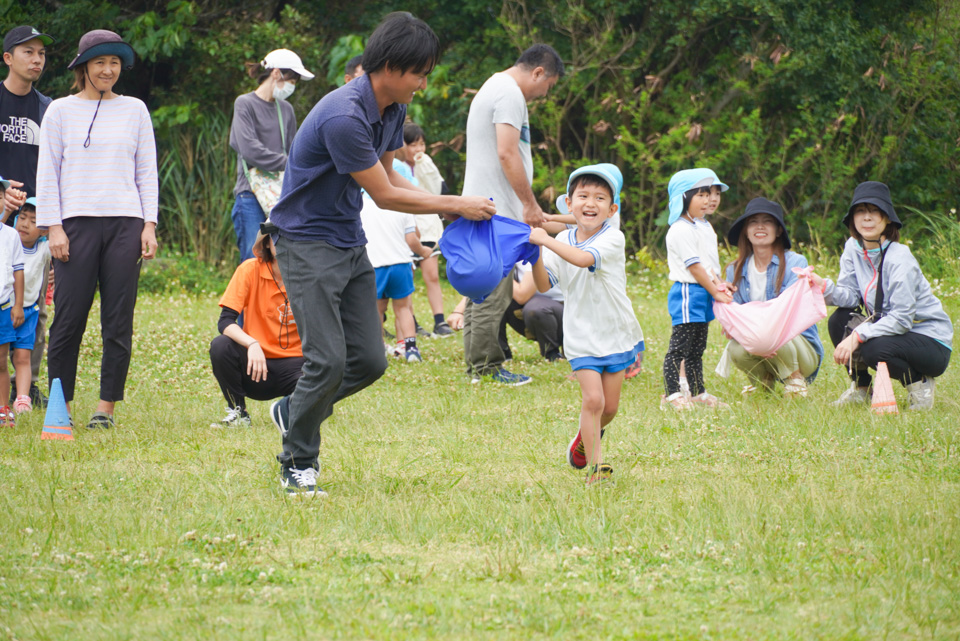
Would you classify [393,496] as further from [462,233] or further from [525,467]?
[462,233]

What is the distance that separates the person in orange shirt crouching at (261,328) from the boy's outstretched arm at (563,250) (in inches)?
79.6

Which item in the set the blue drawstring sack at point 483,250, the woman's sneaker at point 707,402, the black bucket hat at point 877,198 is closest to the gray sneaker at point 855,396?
the woman's sneaker at point 707,402

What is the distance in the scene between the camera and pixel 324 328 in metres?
4.44

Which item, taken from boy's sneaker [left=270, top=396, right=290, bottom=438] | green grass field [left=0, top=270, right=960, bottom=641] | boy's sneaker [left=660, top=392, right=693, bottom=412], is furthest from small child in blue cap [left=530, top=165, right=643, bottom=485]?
boy's sneaker [left=660, top=392, right=693, bottom=412]

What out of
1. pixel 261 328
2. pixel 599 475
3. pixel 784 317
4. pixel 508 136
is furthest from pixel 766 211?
pixel 261 328

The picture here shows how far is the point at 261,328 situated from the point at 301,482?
1.78 meters

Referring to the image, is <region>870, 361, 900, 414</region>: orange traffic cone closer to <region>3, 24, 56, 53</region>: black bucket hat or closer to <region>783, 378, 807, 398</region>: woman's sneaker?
<region>783, 378, 807, 398</region>: woman's sneaker

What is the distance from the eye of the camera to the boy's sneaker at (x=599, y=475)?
4732 mm

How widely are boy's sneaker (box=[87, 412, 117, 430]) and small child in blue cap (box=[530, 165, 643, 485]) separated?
9.15ft

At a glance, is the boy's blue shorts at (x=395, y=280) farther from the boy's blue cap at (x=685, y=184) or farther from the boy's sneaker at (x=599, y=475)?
the boy's sneaker at (x=599, y=475)

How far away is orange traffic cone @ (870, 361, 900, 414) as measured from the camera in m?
6.25

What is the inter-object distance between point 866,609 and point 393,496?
2.08 metres

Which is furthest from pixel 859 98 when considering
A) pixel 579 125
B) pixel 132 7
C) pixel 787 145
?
pixel 132 7

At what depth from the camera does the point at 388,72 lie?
4281mm
